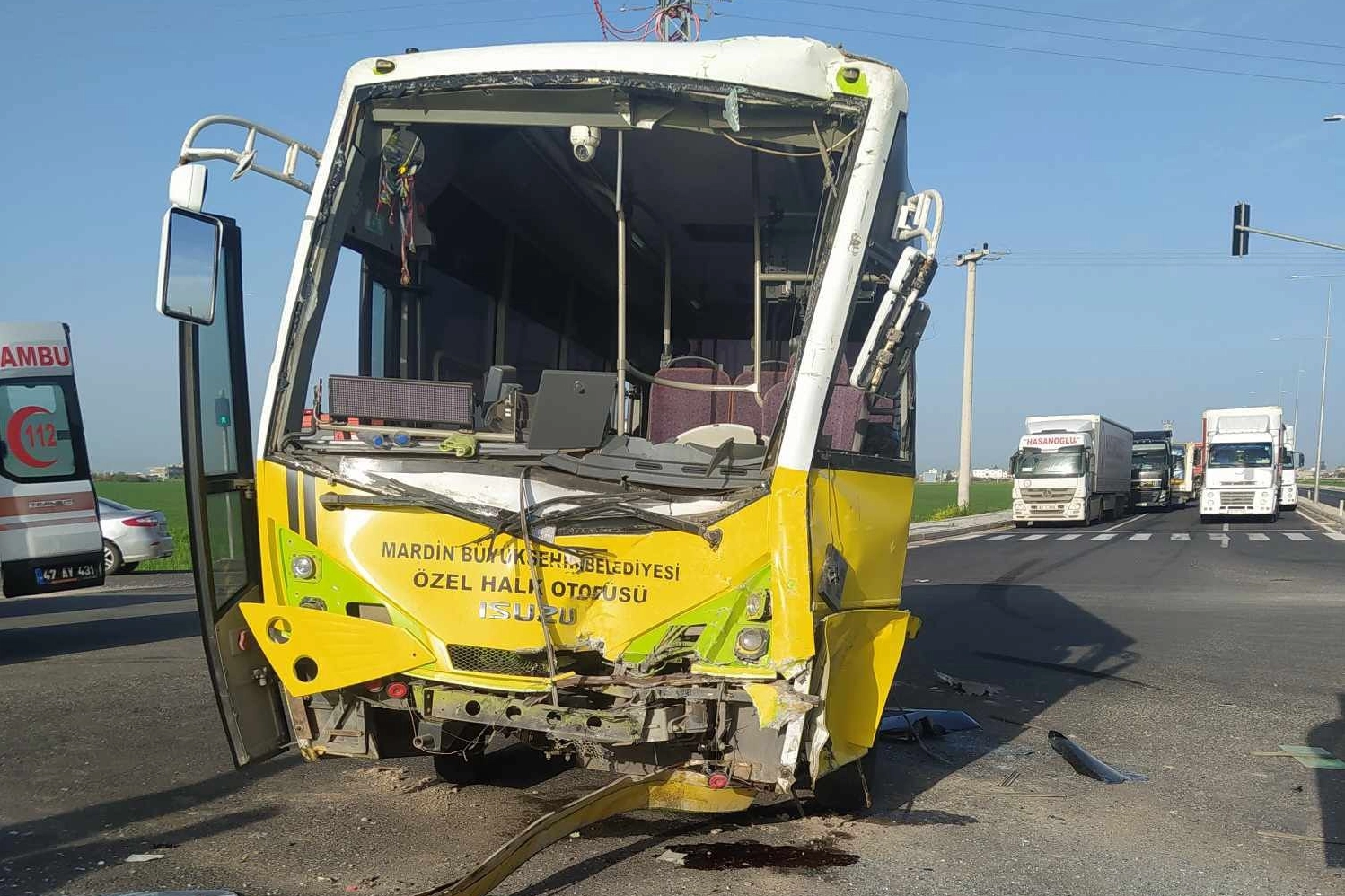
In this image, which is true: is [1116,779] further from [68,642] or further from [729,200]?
[68,642]

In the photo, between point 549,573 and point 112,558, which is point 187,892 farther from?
point 112,558

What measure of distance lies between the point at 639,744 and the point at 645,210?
2.59 meters

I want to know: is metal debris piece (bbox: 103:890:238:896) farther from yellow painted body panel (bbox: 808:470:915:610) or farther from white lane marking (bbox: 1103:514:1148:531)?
white lane marking (bbox: 1103:514:1148:531)

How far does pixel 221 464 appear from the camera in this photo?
461 centimetres

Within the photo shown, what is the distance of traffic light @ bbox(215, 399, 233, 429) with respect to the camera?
462 cm

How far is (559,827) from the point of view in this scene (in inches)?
168

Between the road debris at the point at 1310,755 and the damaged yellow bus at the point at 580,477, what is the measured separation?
3.09m

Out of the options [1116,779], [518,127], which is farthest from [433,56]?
[1116,779]

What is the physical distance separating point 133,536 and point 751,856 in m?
16.6

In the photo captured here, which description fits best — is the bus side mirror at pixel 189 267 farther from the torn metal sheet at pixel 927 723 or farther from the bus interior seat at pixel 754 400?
the torn metal sheet at pixel 927 723

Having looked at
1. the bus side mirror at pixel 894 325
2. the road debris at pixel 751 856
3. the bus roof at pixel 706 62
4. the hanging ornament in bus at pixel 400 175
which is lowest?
the road debris at pixel 751 856

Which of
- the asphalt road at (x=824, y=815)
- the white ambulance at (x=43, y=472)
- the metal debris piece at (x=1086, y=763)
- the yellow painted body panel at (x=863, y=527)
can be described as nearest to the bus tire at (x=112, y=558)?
the white ambulance at (x=43, y=472)

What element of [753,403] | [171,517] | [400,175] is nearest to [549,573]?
[753,403]

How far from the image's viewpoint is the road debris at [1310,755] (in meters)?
6.57
